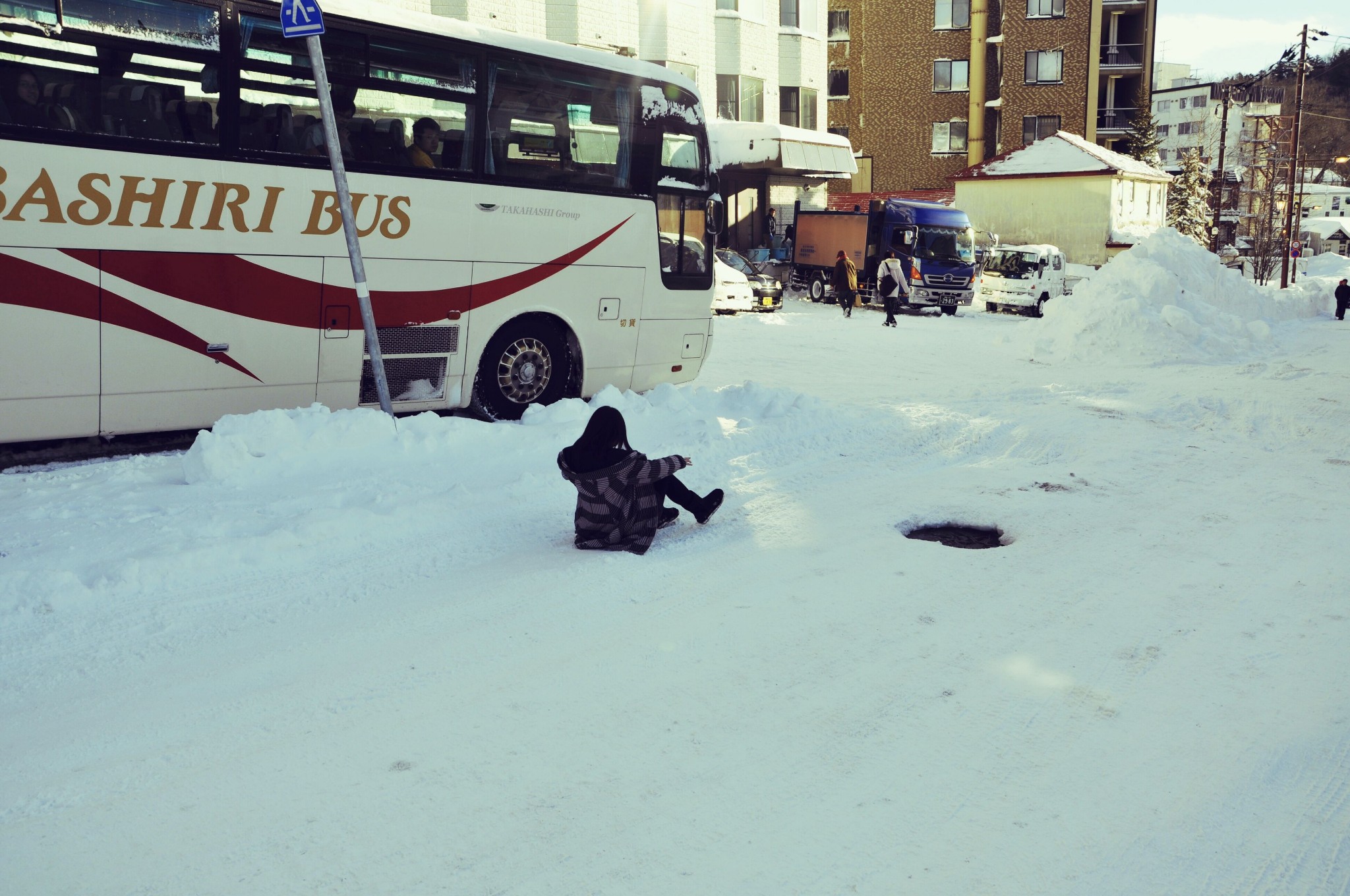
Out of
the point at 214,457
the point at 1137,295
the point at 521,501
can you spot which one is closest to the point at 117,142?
the point at 214,457

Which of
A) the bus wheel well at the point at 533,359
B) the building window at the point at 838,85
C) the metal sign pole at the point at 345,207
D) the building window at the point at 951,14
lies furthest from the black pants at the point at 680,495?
the building window at the point at 951,14

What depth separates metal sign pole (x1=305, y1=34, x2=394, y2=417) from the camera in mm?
8070

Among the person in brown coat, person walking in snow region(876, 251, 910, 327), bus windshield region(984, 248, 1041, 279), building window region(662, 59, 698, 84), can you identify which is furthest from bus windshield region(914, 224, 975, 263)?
building window region(662, 59, 698, 84)

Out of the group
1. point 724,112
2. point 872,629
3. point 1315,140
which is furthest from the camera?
point 1315,140

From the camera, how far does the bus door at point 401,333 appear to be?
9391 millimetres

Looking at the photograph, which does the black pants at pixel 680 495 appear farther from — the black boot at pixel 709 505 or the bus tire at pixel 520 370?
the bus tire at pixel 520 370

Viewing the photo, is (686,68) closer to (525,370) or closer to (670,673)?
(525,370)

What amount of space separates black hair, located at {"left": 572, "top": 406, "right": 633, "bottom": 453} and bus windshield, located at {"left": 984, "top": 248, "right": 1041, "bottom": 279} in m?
24.7

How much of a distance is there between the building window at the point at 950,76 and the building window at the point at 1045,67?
276cm

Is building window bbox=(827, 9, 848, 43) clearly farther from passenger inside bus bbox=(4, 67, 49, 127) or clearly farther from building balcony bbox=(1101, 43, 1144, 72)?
passenger inside bus bbox=(4, 67, 49, 127)

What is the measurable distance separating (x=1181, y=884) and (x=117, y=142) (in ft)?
26.4

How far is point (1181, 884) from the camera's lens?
3.32 meters

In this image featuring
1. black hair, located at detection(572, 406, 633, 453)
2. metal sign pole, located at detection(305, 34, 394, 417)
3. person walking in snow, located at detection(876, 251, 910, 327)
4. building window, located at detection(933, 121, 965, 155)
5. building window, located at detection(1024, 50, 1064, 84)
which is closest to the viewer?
black hair, located at detection(572, 406, 633, 453)

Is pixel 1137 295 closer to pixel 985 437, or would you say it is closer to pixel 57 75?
pixel 985 437
